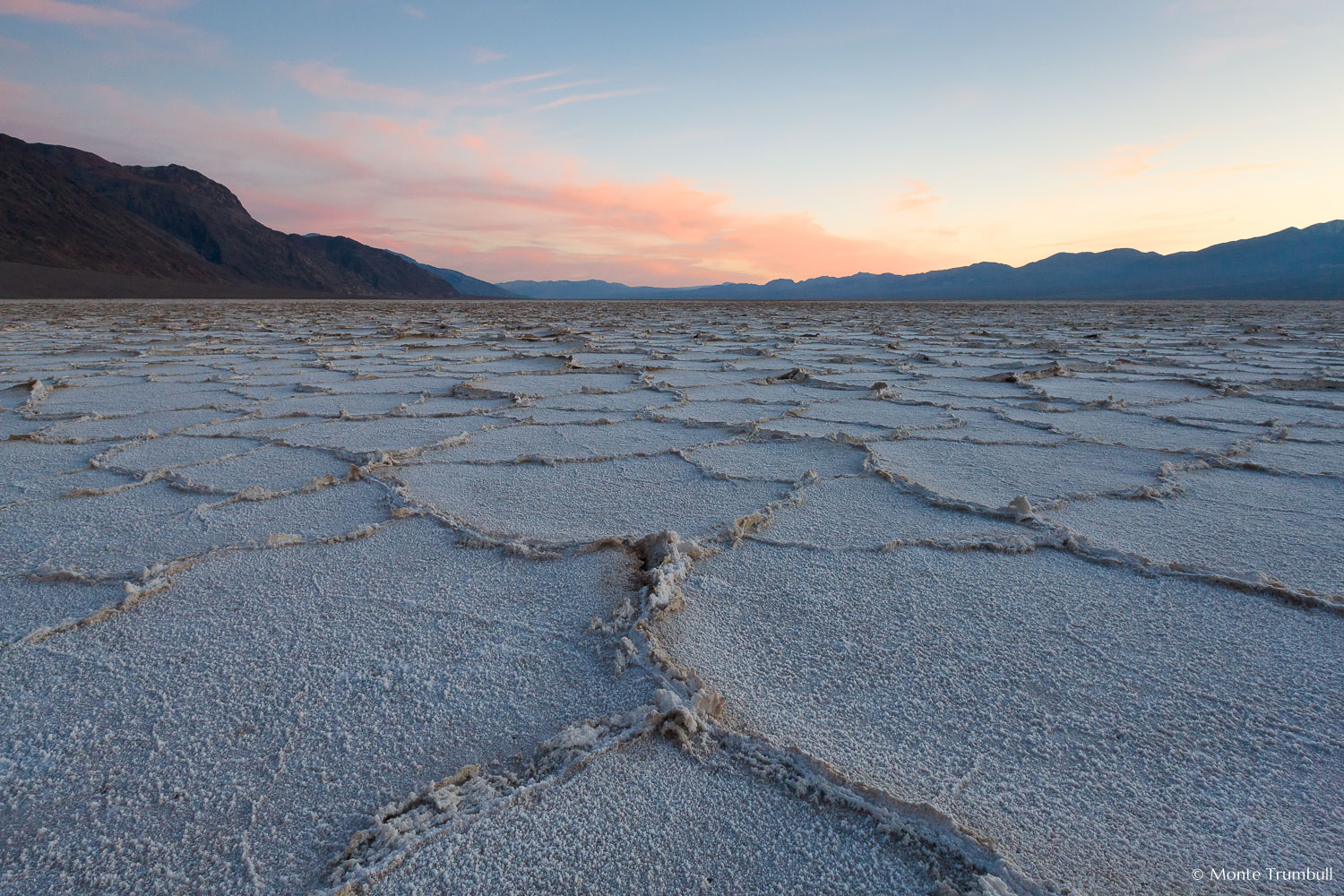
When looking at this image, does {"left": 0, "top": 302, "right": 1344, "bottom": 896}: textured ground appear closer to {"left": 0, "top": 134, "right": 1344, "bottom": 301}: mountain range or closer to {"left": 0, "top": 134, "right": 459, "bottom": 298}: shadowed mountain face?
{"left": 0, "top": 134, "right": 1344, "bottom": 301}: mountain range

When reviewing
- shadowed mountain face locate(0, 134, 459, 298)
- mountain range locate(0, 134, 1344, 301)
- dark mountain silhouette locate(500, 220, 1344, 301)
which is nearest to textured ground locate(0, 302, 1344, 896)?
mountain range locate(0, 134, 1344, 301)

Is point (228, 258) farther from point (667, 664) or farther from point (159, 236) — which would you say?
point (667, 664)

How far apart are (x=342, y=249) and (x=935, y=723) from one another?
277ft

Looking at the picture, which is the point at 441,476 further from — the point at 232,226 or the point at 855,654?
the point at 232,226

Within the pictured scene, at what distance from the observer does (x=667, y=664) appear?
0.90 m

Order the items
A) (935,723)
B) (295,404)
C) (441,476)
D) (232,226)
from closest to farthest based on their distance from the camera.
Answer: (935,723) → (441,476) → (295,404) → (232,226)

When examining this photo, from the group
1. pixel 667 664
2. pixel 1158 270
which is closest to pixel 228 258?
pixel 667 664

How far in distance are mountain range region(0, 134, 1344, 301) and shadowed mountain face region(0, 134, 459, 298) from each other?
10 centimetres

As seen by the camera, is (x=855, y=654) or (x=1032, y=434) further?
(x=1032, y=434)

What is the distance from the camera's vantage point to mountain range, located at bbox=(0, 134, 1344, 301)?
3169cm

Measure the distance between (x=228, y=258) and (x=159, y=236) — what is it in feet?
38.4

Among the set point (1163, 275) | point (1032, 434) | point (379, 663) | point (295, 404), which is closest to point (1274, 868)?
point (379, 663)

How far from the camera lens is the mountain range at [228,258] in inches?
1248

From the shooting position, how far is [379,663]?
0.93 metres
